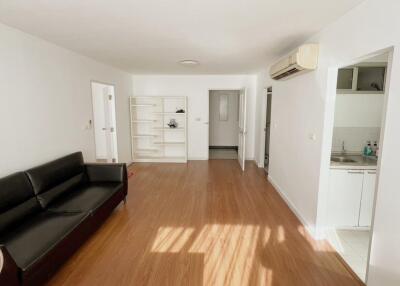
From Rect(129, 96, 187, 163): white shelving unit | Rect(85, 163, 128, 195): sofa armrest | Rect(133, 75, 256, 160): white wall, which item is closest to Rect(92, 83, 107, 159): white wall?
Rect(129, 96, 187, 163): white shelving unit

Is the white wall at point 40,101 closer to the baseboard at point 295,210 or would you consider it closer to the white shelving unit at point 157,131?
the white shelving unit at point 157,131

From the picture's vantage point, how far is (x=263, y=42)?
114 inches

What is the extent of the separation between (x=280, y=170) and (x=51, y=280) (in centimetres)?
339

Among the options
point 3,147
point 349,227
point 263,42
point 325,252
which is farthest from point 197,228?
point 263,42

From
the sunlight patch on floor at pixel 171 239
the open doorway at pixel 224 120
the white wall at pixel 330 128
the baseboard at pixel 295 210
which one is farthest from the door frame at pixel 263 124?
the sunlight patch on floor at pixel 171 239

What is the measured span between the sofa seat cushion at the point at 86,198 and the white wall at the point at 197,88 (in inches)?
134

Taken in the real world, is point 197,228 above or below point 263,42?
below

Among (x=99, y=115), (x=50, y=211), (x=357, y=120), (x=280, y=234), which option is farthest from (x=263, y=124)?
(x=50, y=211)

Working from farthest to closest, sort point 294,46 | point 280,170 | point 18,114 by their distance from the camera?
point 280,170, point 294,46, point 18,114

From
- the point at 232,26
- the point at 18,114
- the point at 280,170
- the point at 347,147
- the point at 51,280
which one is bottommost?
the point at 51,280

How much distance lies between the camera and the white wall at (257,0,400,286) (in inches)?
59.3

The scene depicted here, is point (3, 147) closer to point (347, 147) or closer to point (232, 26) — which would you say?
point (232, 26)

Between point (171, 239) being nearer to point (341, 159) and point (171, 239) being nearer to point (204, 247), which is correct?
point (204, 247)

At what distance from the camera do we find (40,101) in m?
2.79
